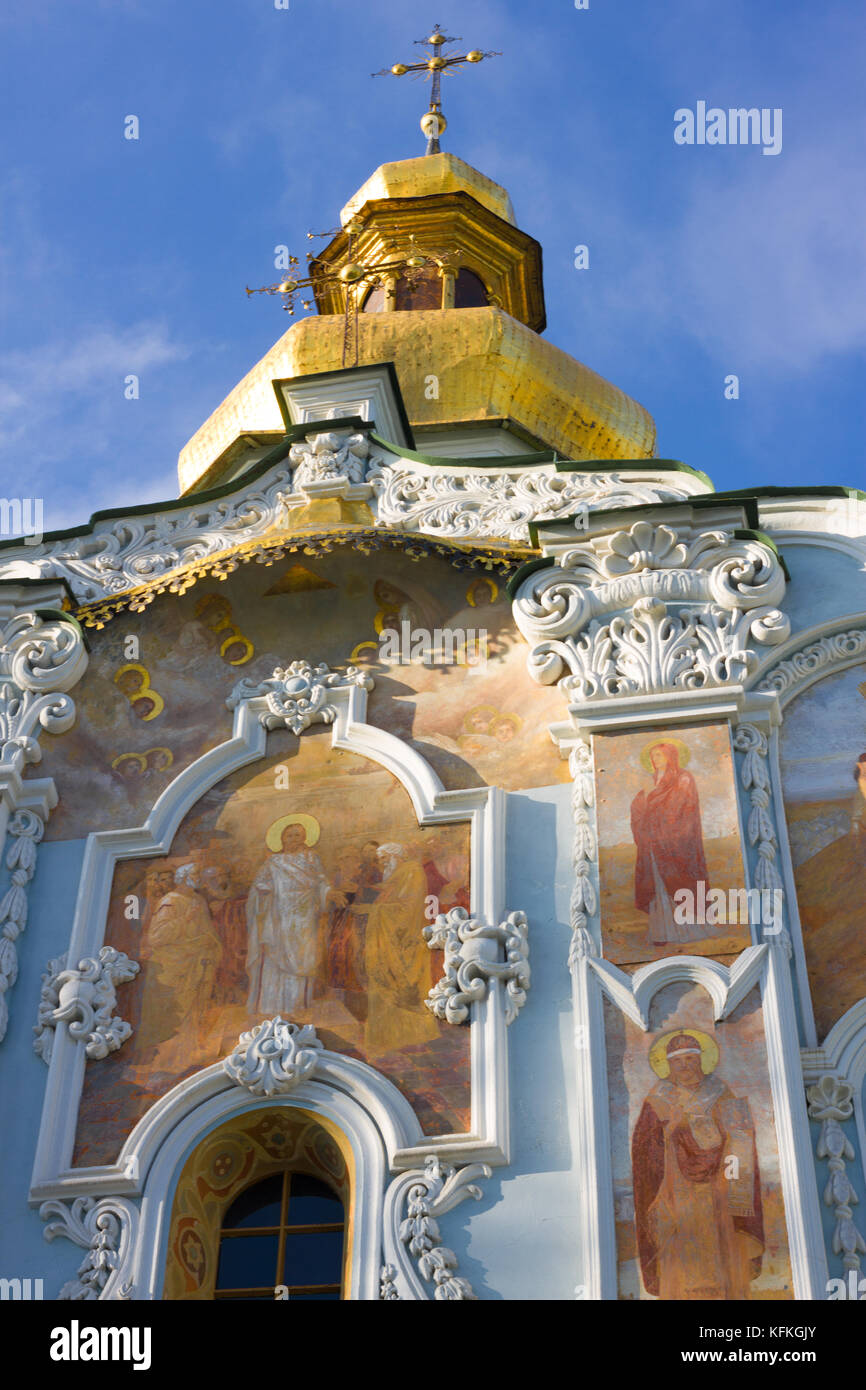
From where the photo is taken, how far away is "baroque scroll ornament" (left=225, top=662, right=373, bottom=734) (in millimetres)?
10828

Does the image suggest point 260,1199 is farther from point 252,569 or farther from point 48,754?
point 252,569

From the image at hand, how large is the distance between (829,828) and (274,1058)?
105 inches

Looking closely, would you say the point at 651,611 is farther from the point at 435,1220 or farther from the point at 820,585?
the point at 435,1220

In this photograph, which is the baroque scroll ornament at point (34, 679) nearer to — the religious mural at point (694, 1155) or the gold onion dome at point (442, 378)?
the religious mural at point (694, 1155)

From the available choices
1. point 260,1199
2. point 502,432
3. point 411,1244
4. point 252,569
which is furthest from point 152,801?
point 502,432

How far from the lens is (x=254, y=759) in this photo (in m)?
10.8

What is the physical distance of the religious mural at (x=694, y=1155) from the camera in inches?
324

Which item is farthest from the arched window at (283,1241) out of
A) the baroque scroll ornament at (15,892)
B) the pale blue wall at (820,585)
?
the pale blue wall at (820,585)

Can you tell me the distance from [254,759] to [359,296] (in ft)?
30.1

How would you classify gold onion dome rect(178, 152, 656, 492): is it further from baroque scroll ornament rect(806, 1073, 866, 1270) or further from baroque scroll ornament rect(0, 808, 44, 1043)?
baroque scroll ornament rect(806, 1073, 866, 1270)

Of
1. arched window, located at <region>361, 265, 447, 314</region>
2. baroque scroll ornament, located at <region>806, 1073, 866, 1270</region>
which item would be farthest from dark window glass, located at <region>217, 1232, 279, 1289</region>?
arched window, located at <region>361, 265, 447, 314</region>

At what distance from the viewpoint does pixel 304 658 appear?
440 inches

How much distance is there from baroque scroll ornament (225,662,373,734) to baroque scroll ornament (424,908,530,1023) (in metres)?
1.63
